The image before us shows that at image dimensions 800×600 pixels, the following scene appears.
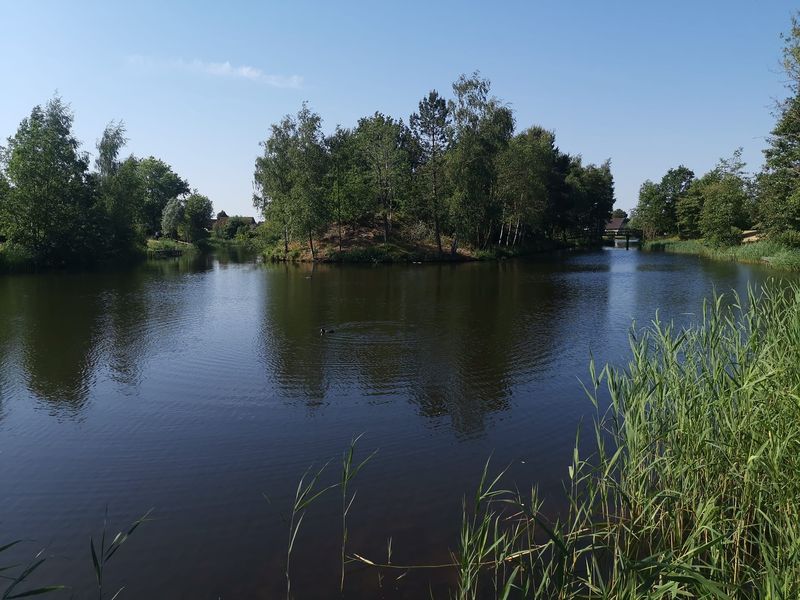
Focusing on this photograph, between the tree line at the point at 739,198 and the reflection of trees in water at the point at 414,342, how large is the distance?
20926 millimetres

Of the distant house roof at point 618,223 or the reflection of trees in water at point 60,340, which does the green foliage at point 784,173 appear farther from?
the distant house roof at point 618,223

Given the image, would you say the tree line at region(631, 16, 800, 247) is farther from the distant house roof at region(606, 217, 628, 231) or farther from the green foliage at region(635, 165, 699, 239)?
the distant house roof at region(606, 217, 628, 231)

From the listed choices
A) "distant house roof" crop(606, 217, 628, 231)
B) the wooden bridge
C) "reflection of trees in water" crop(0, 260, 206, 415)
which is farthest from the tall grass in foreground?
"distant house roof" crop(606, 217, 628, 231)

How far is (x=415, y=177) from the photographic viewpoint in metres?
56.2

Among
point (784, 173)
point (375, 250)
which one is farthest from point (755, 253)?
point (375, 250)

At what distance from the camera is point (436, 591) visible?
5637mm

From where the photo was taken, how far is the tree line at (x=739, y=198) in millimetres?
37594

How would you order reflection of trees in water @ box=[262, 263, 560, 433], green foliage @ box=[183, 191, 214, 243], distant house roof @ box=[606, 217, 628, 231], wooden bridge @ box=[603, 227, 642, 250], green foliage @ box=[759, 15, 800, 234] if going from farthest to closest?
distant house roof @ box=[606, 217, 628, 231] → wooden bridge @ box=[603, 227, 642, 250] → green foliage @ box=[183, 191, 214, 243] → green foliage @ box=[759, 15, 800, 234] → reflection of trees in water @ box=[262, 263, 560, 433]

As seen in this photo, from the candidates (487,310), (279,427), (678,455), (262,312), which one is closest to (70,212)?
(262,312)

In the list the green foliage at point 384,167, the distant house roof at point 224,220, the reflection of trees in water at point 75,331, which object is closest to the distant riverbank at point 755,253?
the green foliage at point 384,167

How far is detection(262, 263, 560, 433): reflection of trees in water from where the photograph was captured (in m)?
12.8

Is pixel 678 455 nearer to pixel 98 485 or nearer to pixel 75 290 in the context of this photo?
pixel 98 485

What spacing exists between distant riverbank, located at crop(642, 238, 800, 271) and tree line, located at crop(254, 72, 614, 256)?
758 inches

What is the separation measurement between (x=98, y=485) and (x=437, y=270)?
37647 mm
